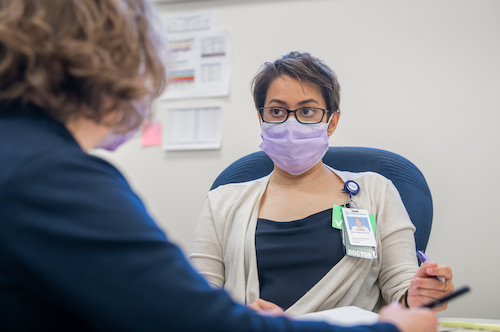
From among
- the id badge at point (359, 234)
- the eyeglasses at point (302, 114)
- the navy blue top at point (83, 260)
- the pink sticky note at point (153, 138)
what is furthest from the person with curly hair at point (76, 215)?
A: the pink sticky note at point (153, 138)

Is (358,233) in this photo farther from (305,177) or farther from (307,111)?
(307,111)

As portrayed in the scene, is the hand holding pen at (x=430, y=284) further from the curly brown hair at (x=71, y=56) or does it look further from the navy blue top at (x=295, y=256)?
the curly brown hair at (x=71, y=56)

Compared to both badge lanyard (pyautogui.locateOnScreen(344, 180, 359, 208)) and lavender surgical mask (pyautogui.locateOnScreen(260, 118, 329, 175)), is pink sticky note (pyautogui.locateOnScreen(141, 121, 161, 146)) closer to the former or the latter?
lavender surgical mask (pyautogui.locateOnScreen(260, 118, 329, 175))

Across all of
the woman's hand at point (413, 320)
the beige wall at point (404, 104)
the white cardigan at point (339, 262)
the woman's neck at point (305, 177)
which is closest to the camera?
the woman's hand at point (413, 320)

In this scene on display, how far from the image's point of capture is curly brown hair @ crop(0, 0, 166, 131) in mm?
450

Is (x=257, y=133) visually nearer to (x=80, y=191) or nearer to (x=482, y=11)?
(x=482, y=11)

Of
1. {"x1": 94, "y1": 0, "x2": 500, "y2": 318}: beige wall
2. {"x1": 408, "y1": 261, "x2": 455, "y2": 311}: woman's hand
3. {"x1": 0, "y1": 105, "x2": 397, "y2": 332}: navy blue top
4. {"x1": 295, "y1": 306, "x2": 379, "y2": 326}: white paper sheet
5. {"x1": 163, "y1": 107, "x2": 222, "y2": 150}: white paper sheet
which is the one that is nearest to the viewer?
{"x1": 0, "y1": 105, "x2": 397, "y2": 332}: navy blue top

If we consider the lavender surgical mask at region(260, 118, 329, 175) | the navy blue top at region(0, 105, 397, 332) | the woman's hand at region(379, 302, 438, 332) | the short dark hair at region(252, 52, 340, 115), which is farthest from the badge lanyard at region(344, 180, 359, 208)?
the navy blue top at region(0, 105, 397, 332)

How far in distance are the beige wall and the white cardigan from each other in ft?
1.55

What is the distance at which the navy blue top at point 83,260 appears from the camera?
0.38 meters

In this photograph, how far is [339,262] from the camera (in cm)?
108

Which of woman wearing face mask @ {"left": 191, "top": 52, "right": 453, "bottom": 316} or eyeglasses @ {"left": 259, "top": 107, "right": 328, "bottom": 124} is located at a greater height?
eyeglasses @ {"left": 259, "top": 107, "right": 328, "bottom": 124}

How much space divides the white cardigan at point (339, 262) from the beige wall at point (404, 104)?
0.47 meters

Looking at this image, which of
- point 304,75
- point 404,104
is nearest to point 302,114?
point 304,75
